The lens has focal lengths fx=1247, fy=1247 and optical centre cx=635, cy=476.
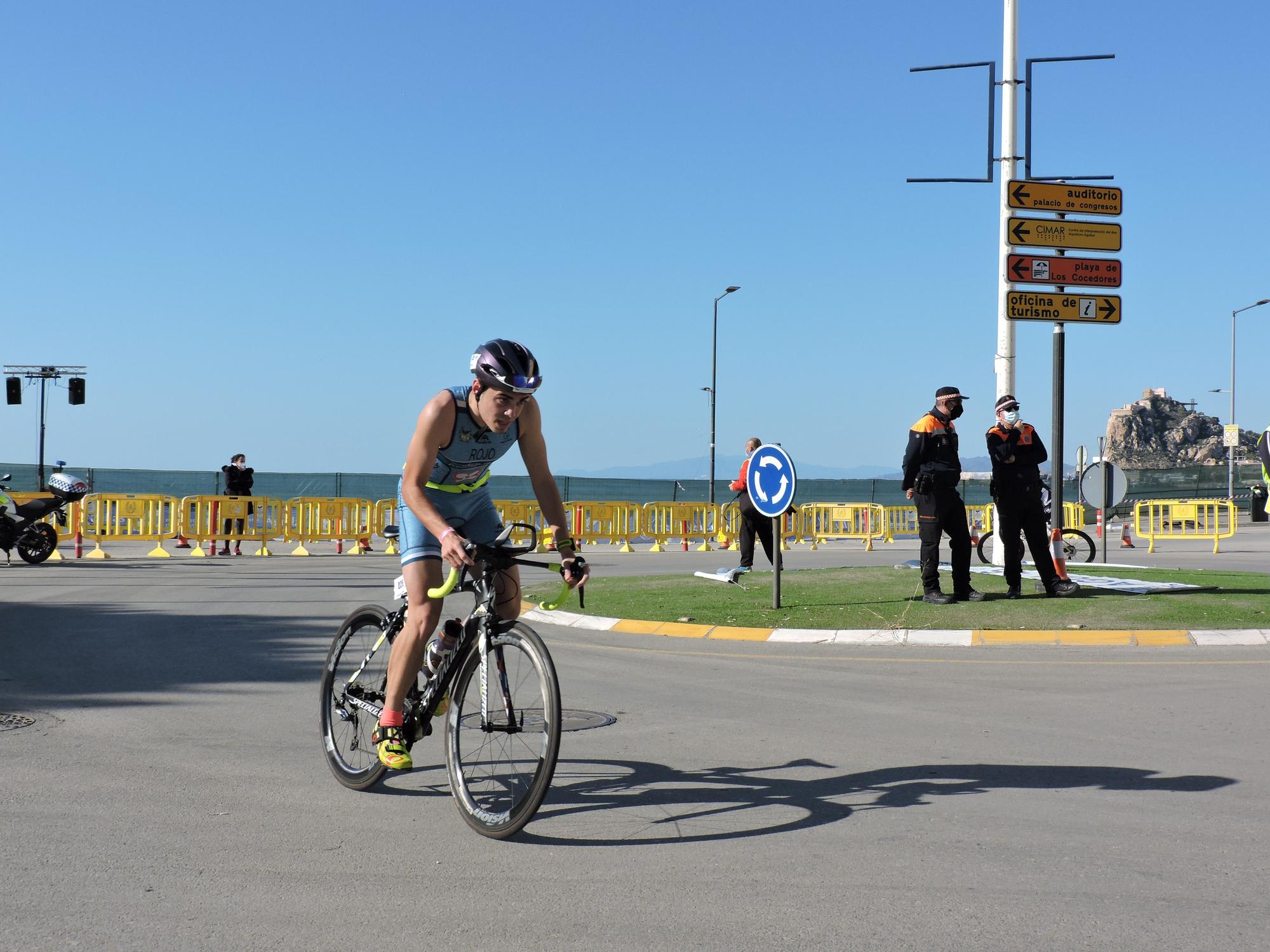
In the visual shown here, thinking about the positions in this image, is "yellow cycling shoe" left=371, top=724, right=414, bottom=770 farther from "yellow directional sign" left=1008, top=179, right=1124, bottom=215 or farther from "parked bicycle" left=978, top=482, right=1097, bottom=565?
"parked bicycle" left=978, top=482, right=1097, bottom=565

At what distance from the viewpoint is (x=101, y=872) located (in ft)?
13.6

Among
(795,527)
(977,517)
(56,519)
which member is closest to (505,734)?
(56,519)

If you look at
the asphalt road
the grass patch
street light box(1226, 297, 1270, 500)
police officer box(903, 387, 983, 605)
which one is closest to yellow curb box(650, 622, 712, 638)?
the grass patch

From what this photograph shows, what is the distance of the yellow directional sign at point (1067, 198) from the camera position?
13883mm

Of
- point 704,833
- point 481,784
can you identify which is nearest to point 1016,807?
point 704,833

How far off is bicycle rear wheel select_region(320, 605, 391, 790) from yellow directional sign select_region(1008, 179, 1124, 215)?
10640 mm

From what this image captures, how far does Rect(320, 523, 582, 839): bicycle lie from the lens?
173 inches

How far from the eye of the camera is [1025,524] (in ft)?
39.5

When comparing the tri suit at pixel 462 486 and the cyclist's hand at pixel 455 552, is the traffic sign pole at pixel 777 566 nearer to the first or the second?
the tri suit at pixel 462 486

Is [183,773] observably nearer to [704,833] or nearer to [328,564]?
[704,833]

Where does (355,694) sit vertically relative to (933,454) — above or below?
below

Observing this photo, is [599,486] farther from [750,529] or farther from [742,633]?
[742,633]

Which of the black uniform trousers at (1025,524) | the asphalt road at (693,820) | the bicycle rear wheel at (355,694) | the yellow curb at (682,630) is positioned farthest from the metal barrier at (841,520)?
the bicycle rear wheel at (355,694)

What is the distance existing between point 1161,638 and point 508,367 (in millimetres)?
7673
